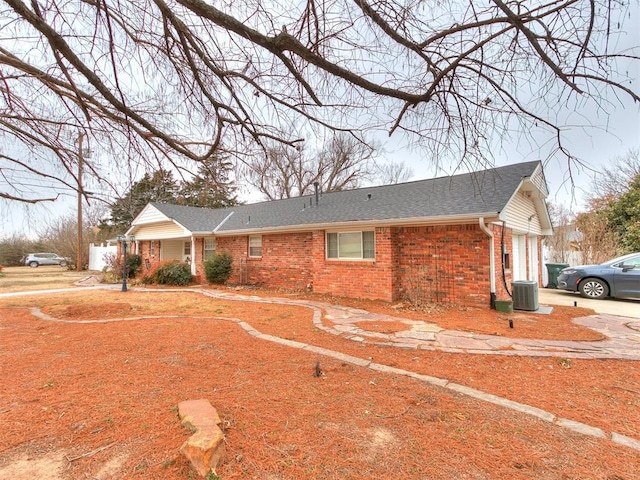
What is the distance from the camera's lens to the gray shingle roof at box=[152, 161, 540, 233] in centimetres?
762

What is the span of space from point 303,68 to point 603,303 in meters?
10.6

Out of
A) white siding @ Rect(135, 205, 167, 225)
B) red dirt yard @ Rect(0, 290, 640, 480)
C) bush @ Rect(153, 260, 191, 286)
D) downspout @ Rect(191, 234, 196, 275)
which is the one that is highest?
white siding @ Rect(135, 205, 167, 225)

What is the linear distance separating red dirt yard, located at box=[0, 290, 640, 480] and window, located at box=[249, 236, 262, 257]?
735 cm

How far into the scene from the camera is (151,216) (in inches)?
610

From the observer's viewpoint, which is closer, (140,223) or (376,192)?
(376,192)

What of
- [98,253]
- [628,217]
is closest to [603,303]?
[628,217]

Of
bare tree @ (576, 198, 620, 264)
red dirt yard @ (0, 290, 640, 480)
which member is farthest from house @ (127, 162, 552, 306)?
red dirt yard @ (0, 290, 640, 480)

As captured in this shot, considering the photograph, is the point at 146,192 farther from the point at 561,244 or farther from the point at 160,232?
the point at 561,244

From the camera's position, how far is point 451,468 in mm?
1966

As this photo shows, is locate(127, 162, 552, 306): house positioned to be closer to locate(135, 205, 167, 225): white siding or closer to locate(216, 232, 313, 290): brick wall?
locate(216, 232, 313, 290): brick wall

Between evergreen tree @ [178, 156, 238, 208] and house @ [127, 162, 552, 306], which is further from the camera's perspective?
house @ [127, 162, 552, 306]

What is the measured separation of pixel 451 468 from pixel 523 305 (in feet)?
22.5

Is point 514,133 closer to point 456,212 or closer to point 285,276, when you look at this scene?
point 456,212

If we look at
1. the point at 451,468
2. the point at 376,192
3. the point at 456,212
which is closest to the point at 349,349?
the point at 451,468
